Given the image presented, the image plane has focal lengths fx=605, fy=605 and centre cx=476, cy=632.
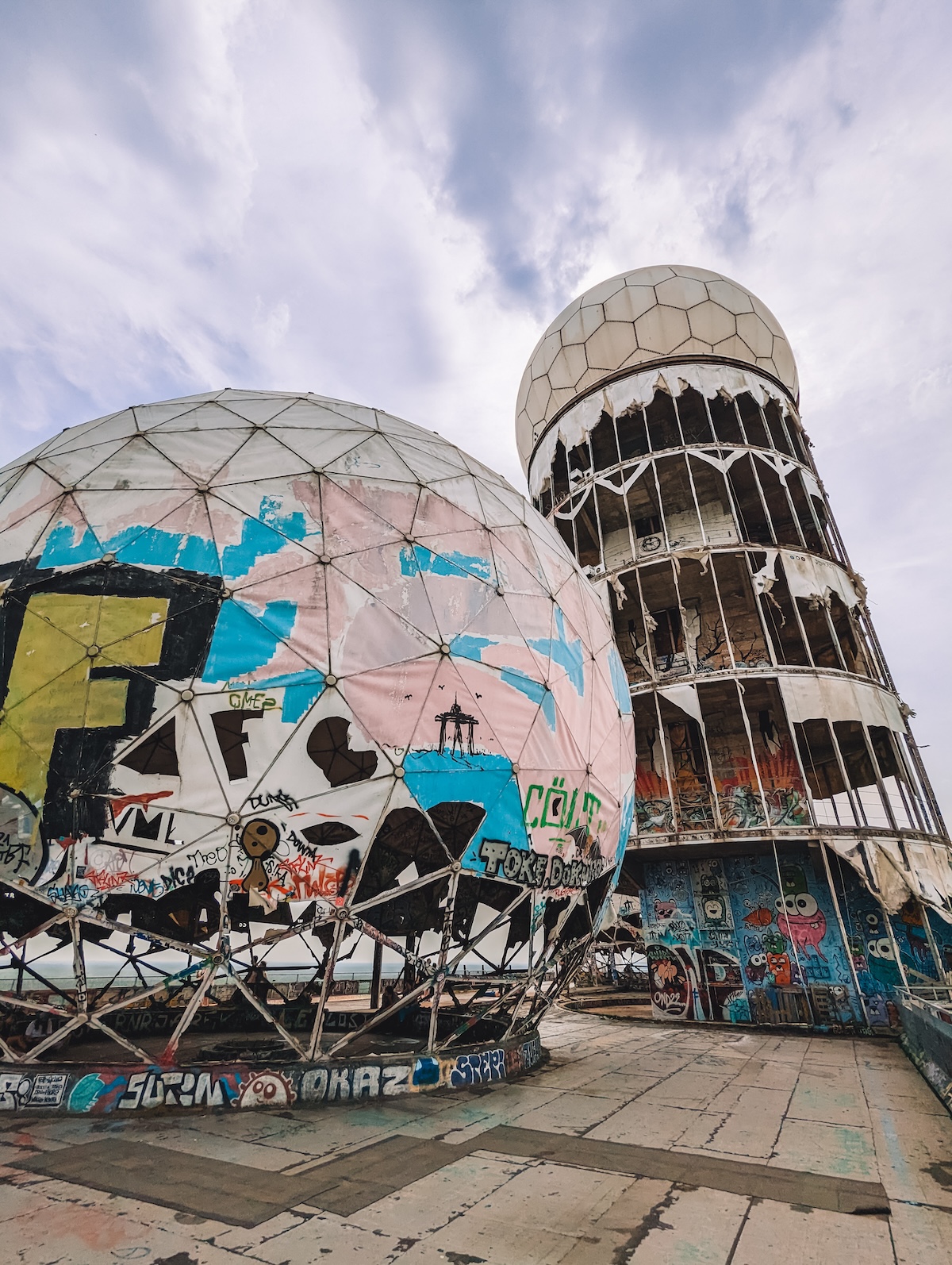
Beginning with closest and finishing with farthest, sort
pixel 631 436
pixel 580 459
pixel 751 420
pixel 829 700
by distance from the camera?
pixel 829 700 < pixel 751 420 < pixel 631 436 < pixel 580 459

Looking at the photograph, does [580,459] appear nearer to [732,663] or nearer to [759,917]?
[732,663]

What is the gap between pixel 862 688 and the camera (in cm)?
1773

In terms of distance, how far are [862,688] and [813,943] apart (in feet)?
23.7

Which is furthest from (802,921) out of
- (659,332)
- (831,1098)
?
(659,332)

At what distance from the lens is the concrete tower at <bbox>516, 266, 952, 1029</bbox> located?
15.4 metres

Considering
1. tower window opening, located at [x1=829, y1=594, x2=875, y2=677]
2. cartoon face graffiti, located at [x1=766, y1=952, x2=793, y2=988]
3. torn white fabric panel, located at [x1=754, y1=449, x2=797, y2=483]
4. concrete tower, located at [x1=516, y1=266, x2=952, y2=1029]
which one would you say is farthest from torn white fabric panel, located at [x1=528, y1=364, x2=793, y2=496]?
cartoon face graffiti, located at [x1=766, y1=952, x2=793, y2=988]

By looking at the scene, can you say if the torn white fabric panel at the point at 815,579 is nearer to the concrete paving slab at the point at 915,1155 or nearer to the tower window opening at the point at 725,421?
the tower window opening at the point at 725,421

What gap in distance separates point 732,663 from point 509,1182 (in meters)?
15.0

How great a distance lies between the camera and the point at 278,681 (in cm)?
722

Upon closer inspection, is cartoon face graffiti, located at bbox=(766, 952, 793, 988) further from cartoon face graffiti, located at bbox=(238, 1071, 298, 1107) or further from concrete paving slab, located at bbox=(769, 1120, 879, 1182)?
cartoon face graffiti, located at bbox=(238, 1071, 298, 1107)

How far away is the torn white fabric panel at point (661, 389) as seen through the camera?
22.2 meters

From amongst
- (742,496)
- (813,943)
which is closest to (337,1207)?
(813,943)

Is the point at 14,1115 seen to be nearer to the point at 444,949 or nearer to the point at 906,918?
the point at 444,949

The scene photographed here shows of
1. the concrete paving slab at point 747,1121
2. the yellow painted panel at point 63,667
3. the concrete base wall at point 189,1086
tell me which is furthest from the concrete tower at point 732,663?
the yellow painted panel at point 63,667
